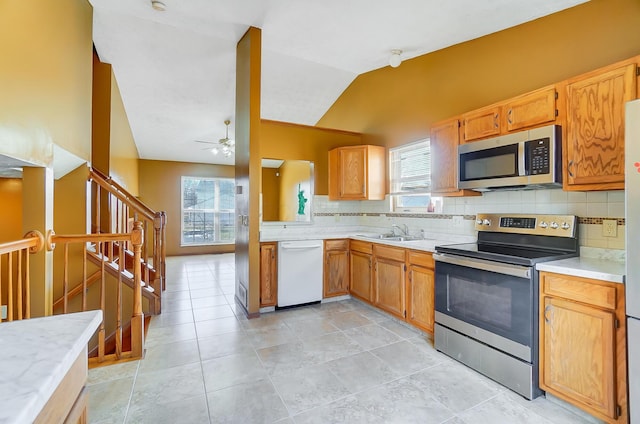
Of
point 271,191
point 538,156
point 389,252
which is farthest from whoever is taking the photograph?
point 271,191

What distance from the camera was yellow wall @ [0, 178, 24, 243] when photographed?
3.78 metres

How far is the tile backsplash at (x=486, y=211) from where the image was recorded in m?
2.09

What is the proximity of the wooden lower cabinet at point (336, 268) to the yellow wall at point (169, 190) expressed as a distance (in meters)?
5.35

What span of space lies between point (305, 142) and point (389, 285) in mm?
2251

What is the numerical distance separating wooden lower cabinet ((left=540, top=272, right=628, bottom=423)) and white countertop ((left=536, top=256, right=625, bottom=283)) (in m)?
0.04

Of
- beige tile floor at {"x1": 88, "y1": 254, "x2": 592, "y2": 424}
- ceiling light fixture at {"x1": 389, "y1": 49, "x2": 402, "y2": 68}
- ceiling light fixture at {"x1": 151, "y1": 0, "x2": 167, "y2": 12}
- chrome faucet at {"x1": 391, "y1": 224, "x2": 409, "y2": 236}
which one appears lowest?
beige tile floor at {"x1": 88, "y1": 254, "x2": 592, "y2": 424}

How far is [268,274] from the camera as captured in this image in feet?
11.8

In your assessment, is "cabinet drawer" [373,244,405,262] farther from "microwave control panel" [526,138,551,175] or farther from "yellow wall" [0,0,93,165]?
"yellow wall" [0,0,93,165]

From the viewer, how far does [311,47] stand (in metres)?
3.62

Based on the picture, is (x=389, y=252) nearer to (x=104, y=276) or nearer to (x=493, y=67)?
(x=493, y=67)

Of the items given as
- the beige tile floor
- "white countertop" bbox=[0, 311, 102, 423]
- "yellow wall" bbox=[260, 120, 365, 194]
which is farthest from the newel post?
"yellow wall" bbox=[260, 120, 365, 194]

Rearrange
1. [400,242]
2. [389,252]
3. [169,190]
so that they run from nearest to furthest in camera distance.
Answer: [400,242], [389,252], [169,190]

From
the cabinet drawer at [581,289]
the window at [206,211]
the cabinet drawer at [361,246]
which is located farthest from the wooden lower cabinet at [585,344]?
the window at [206,211]

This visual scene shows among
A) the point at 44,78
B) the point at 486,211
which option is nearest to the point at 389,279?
the point at 486,211
